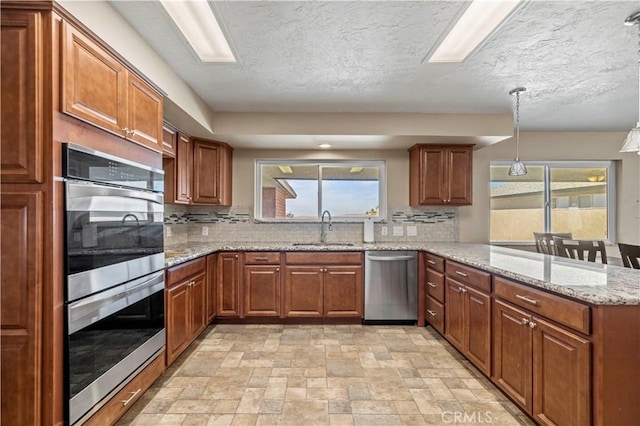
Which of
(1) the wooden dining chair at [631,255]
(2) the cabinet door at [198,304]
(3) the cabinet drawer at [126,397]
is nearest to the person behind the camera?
(3) the cabinet drawer at [126,397]

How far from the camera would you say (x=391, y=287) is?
12.1 ft

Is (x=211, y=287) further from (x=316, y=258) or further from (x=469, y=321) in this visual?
Result: (x=469, y=321)

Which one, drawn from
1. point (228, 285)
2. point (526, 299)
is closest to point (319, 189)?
point (228, 285)

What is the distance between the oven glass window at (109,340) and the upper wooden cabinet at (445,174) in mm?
3118

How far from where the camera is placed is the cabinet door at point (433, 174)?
13.0 ft

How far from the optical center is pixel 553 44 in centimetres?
217

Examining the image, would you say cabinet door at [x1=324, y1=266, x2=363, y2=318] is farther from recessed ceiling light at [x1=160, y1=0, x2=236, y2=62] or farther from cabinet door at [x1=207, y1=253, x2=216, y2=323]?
recessed ceiling light at [x1=160, y1=0, x2=236, y2=62]

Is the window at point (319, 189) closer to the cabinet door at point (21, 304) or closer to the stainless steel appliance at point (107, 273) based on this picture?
the stainless steel appliance at point (107, 273)

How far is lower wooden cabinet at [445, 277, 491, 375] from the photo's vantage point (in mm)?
2332

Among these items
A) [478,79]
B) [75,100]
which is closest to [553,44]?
[478,79]

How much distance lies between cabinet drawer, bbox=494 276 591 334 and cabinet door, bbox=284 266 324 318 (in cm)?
195

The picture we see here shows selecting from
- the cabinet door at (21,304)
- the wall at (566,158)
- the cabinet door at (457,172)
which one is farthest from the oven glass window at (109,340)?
the wall at (566,158)

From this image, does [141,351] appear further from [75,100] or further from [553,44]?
[553,44]

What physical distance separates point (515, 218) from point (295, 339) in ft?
11.4
